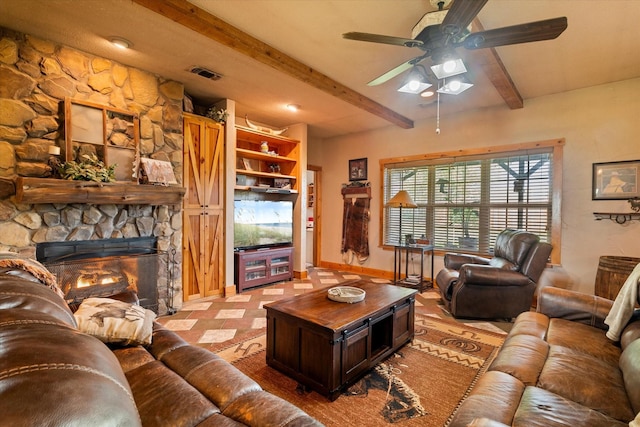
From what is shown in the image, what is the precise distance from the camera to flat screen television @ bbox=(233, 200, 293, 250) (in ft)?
14.3

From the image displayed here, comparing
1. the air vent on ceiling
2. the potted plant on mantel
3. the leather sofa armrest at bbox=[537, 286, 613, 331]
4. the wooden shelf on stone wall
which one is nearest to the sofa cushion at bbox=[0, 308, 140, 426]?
the wooden shelf on stone wall

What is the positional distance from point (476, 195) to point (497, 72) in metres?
1.92

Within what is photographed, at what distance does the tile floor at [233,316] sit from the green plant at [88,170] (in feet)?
5.19

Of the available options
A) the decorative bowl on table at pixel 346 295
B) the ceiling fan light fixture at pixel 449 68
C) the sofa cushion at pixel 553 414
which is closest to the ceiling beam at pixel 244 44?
the ceiling fan light fixture at pixel 449 68

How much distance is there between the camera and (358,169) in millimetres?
5680

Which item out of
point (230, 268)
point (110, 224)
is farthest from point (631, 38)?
point (110, 224)

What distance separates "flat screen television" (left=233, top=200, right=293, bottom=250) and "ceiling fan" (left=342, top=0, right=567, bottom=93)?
3015 millimetres

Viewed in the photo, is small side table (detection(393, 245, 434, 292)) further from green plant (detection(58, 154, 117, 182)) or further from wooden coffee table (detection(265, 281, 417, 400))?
green plant (detection(58, 154, 117, 182))

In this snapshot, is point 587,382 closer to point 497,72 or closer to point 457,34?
point 457,34

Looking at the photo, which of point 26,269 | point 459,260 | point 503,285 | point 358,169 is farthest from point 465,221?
point 26,269

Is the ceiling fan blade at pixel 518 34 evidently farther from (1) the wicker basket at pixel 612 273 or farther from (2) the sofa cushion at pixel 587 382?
(1) the wicker basket at pixel 612 273

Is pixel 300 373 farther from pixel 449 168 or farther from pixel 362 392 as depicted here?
pixel 449 168

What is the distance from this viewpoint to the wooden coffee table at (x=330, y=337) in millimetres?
1897

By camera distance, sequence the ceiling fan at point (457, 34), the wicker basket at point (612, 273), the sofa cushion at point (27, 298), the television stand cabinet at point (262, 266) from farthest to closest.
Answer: the television stand cabinet at point (262, 266)
the wicker basket at point (612, 273)
the ceiling fan at point (457, 34)
the sofa cushion at point (27, 298)
